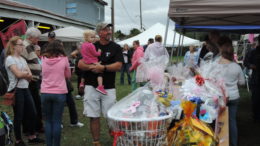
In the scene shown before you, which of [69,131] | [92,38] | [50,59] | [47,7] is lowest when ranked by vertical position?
[69,131]

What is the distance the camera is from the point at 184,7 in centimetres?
338

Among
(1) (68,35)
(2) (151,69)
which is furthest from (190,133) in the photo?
(1) (68,35)

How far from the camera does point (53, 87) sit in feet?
11.8

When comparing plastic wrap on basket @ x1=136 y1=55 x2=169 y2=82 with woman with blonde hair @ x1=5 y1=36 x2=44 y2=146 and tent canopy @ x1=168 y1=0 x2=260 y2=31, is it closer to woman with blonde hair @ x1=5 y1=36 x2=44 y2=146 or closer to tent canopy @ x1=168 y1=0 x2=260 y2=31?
tent canopy @ x1=168 y1=0 x2=260 y2=31

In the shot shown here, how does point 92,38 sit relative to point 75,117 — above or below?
above

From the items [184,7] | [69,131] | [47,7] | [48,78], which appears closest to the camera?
[184,7]

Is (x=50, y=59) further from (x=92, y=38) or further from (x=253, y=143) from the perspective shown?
(x=253, y=143)

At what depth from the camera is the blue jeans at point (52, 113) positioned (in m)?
Answer: 3.59

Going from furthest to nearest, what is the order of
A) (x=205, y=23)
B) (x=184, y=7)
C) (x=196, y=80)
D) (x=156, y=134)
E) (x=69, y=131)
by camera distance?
(x=205, y=23), (x=69, y=131), (x=184, y=7), (x=196, y=80), (x=156, y=134)

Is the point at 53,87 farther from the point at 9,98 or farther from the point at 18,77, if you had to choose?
the point at 9,98

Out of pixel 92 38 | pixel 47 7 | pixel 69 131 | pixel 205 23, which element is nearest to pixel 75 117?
pixel 69 131

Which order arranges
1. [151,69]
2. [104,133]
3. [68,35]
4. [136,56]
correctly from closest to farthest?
[151,69], [104,133], [136,56], [68,35]

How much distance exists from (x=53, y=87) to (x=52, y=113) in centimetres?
36

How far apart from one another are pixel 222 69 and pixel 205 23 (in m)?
2.94
